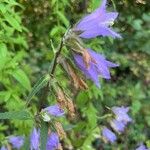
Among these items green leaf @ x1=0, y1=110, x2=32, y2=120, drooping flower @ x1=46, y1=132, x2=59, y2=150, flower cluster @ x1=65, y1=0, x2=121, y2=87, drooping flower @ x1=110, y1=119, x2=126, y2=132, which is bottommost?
drooping flower @ x1=110, y1=119, x2=126, y2=132

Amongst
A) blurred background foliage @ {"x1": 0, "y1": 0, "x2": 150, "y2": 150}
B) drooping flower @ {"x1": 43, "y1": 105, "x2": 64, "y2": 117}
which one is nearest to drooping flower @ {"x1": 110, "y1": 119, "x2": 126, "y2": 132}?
blurred background foliage @ {"x1": 0, "y1": 0, "x2": 150, "y2": 150}

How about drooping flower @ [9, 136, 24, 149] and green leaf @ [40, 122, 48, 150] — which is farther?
drooping flower @ [9, 136, 24, 149]

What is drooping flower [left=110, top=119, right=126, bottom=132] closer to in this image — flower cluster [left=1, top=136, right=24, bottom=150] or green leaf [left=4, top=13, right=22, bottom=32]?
flower cluster [left=1, top=136, right=24, bottom=150]

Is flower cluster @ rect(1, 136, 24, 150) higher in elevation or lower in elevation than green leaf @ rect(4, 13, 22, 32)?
lower

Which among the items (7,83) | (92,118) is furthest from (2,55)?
(92,118)

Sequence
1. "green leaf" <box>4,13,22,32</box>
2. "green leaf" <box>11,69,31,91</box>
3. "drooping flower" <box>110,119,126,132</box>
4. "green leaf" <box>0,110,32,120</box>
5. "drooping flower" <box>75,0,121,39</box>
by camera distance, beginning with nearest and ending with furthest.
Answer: "drooping flower" <box>75,0,121,39</box>, "green leaf" <box>0,110,32,120</box>, "green leaf" <box>4,13,22,32</box>, "green leaf" <box>11,69,31,91</box>, "drooping flower" <box>110,119,126,132</box>

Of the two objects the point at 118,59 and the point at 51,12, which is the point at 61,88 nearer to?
the point at 51,12
